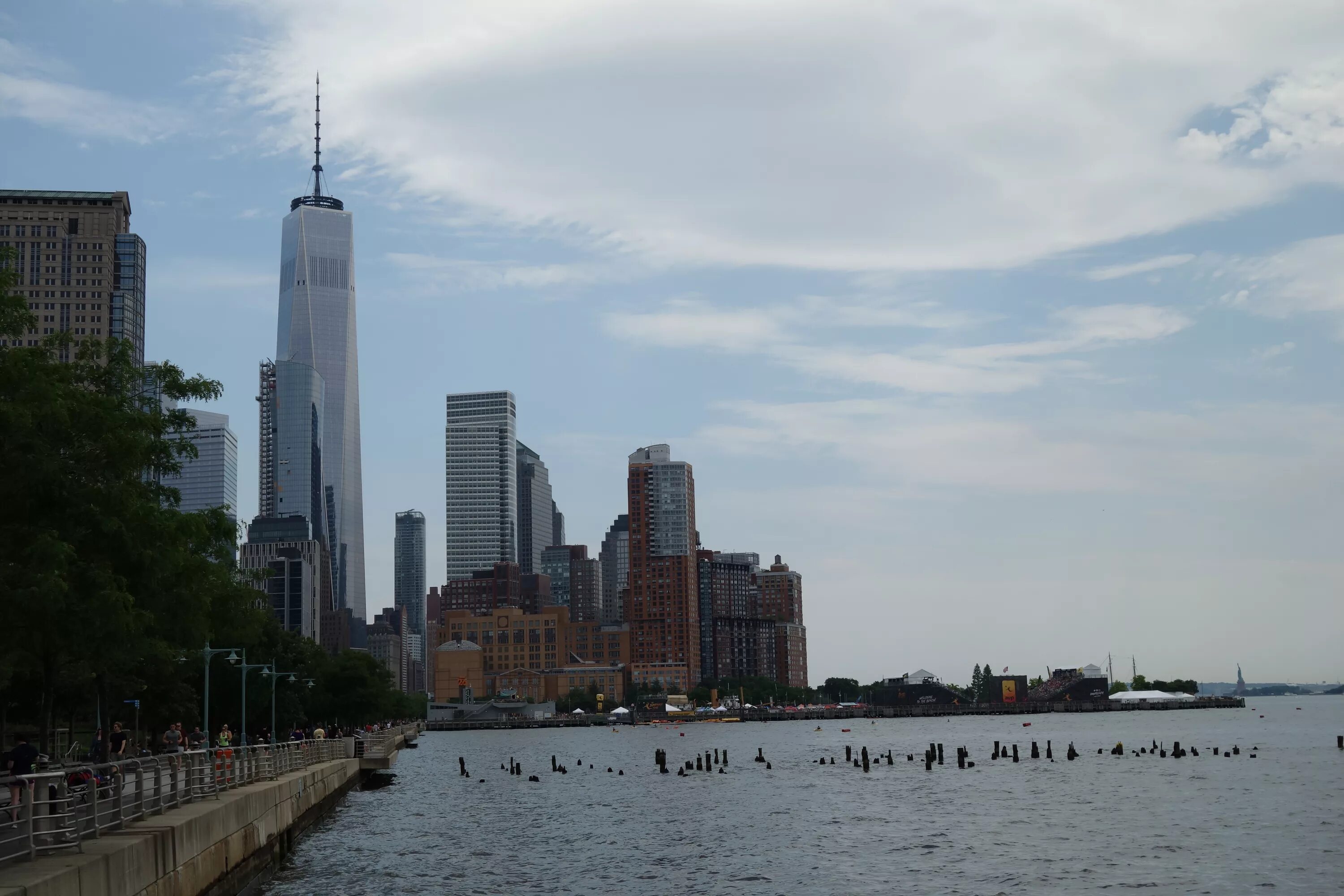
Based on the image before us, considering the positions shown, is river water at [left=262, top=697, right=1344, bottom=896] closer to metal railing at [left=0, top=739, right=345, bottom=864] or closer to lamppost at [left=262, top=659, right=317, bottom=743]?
metal railing at [left=0, top=739, right=345, bottom=864]

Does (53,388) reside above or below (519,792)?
above

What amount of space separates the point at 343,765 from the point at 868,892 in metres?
52.3


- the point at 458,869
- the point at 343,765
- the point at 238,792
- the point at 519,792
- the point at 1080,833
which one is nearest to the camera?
the point at 238,792

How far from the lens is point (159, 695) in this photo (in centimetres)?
9869

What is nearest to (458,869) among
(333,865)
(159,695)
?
(333,865)

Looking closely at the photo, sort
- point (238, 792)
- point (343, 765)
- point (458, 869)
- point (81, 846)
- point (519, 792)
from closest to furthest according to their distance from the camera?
point (81, 846) → point (238, 792) → point (458, 869) → point (343, 765) → point (519, 792)

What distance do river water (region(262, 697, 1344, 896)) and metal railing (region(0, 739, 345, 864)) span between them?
6.67 m

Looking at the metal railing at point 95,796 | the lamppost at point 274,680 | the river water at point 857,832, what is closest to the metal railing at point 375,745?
the river water at point 857,832

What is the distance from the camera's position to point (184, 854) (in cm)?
2961

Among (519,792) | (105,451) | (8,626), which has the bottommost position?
(519,792)

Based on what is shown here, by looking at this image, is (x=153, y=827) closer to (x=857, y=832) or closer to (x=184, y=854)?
(x=184, y=854)

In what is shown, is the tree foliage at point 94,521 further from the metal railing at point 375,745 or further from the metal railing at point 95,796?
the metal railing at point 375,745

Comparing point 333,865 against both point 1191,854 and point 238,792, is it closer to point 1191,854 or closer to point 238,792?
point 238,792

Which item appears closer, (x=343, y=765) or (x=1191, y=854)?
(x=1191, y=854)
